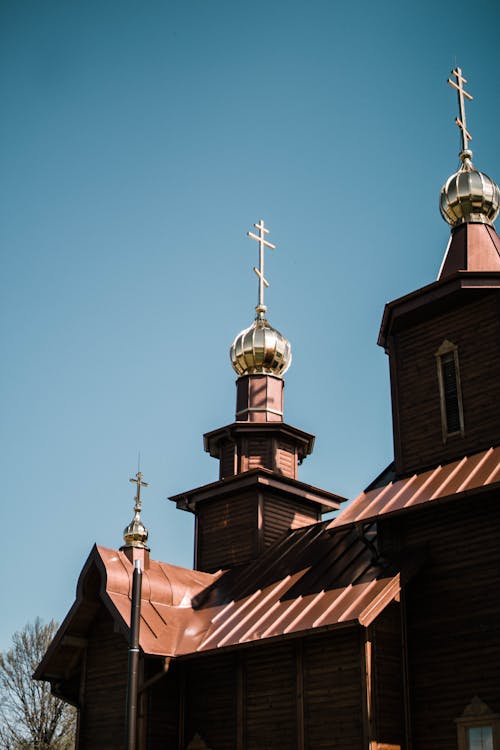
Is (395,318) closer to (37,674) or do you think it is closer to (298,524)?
(298,524)

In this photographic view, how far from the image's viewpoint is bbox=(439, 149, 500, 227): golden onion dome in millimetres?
19656

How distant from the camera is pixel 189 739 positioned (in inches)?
714

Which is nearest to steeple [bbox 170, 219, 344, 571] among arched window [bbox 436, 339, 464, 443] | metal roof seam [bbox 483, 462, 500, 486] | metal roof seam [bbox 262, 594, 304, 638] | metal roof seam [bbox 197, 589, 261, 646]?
metal roof seam [bbox 197, 589, 261, 646]

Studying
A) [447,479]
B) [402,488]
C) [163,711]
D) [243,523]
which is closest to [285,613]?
[402,488]

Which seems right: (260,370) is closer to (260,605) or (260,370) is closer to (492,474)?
(260,605)

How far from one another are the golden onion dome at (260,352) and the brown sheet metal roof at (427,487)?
26.6 ft

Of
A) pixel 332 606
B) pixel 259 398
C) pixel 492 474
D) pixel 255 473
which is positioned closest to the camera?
pixel 492 474

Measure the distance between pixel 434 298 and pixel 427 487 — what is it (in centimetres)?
365

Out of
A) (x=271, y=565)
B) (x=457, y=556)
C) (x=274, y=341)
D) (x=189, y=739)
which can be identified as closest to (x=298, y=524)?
(x=271, y=565)

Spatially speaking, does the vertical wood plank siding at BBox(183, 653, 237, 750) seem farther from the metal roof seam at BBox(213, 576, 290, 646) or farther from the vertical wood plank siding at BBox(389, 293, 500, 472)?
the vertical wood plank siding at BBox(389, 293, 500, 472)

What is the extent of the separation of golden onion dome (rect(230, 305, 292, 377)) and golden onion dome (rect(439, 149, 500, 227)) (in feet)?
22.5

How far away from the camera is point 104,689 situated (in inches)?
753

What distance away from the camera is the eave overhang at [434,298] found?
56.9 ft

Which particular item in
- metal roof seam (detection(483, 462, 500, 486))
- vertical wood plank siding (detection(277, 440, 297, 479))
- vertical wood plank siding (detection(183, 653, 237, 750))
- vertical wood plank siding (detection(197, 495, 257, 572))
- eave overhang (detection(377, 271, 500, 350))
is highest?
eave overhang (detection(377, 271, 500, 350))
